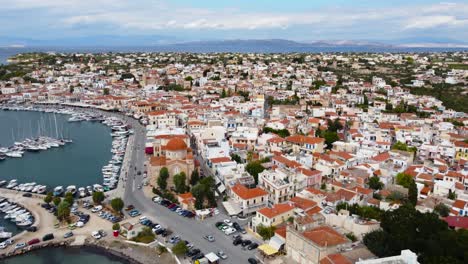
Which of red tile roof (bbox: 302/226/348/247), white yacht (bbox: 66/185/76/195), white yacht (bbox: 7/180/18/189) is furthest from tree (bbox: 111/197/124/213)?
red tile roof (bbox: 302/226/348/247)

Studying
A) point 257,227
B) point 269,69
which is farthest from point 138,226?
point 269,69

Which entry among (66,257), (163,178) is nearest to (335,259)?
(66,257)

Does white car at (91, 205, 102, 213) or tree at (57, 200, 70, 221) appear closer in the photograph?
tree at (57, 200, 70, 221)

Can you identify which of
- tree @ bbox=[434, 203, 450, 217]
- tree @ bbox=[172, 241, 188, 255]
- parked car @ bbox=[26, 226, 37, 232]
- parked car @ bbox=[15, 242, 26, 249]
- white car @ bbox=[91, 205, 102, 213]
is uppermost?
tree @ bbox=[434, 203, 450, 217]

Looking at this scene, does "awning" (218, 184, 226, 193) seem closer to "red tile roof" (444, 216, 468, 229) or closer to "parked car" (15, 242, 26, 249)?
"parked car" (15, 242, 26, 249)

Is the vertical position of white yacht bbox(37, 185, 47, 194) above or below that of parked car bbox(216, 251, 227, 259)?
below

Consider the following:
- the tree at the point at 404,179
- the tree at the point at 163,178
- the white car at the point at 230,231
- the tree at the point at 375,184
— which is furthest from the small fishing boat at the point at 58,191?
the tree at the point at 404,179
